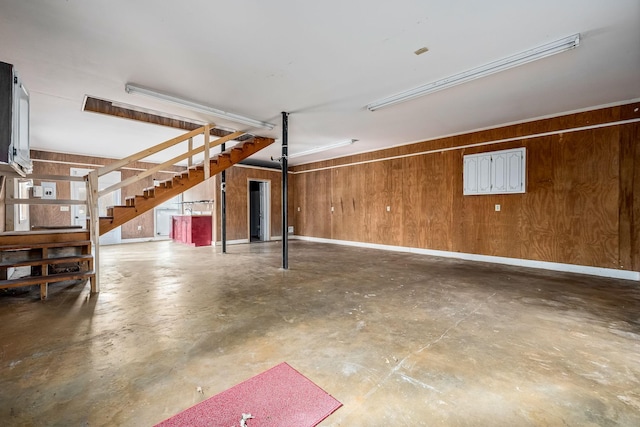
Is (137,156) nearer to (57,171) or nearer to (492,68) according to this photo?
(492,68)

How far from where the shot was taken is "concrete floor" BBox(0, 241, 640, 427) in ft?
5.23

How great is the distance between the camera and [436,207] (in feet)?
21.8

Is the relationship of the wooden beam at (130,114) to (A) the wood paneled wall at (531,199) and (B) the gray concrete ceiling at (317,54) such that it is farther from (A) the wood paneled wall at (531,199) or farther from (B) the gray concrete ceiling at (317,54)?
(A) the wood paneled wall at (531,199)

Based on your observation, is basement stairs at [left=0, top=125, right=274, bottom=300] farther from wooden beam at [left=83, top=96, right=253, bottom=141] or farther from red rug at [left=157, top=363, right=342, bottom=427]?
red rug at [left=157, top=363, right=342, bottom=427]

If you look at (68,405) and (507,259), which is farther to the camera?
(507,259)

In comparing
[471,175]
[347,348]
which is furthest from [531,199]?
[347,348]

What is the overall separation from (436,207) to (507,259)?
70.8 inches

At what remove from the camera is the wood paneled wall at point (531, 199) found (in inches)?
177

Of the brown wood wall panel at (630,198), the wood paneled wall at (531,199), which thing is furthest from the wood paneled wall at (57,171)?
the brown wood wall panel at (630,198)

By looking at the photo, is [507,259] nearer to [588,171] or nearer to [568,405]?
[588,171]

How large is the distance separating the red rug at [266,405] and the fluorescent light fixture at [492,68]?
3771mm

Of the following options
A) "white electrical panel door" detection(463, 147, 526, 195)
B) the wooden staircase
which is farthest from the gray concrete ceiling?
the wooden staircase

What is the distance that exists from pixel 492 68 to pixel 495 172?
3019 mm

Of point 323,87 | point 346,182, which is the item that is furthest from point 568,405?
point 346,182
